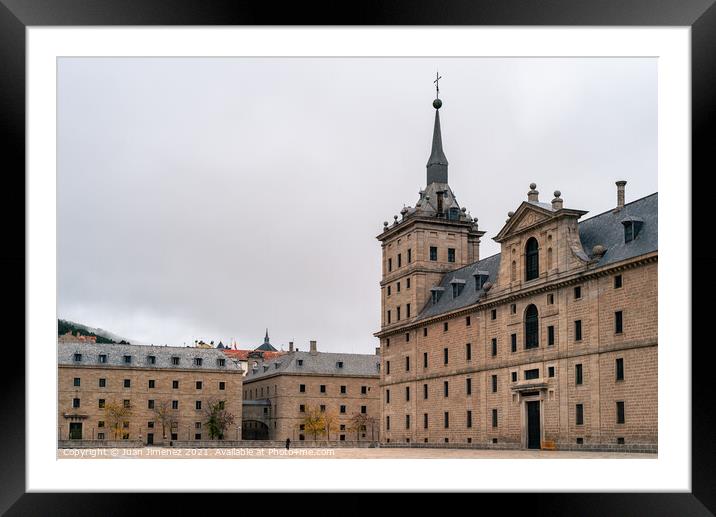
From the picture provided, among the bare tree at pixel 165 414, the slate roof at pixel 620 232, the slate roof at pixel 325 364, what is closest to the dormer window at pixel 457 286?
the slate roof at pixel 620 232

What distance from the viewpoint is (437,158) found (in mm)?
58625

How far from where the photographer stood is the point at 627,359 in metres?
34.0

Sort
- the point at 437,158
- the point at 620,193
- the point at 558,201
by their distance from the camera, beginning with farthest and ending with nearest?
the point at 437,158 → the point at 558,201 → the point at 620,193

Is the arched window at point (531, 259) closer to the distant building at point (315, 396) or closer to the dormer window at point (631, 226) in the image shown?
the dormer window at point (631, 226)

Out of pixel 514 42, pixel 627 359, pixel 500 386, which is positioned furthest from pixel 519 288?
pixel 514 42

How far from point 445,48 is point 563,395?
29321 millimetres

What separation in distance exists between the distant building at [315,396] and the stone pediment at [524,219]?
34.0m

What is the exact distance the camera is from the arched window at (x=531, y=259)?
40625 mm

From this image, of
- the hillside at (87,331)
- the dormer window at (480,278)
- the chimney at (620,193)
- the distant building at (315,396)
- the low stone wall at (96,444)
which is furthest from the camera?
the hillside at (87,331)

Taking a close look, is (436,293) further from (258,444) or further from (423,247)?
(258,444)

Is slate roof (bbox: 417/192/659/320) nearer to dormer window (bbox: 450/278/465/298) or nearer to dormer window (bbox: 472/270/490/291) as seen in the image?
dormer window (bbox: 472/270/490/291)

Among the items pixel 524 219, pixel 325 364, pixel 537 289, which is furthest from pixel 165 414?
pixel 537 289

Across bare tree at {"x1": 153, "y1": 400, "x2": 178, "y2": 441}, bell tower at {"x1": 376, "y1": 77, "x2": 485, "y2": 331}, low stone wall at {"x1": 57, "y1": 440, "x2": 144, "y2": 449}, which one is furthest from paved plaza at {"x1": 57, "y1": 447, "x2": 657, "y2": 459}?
bare tree at {"x1": 153, "y1": 400, "x2": 178, "y2": 441}

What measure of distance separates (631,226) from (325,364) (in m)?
42.9
